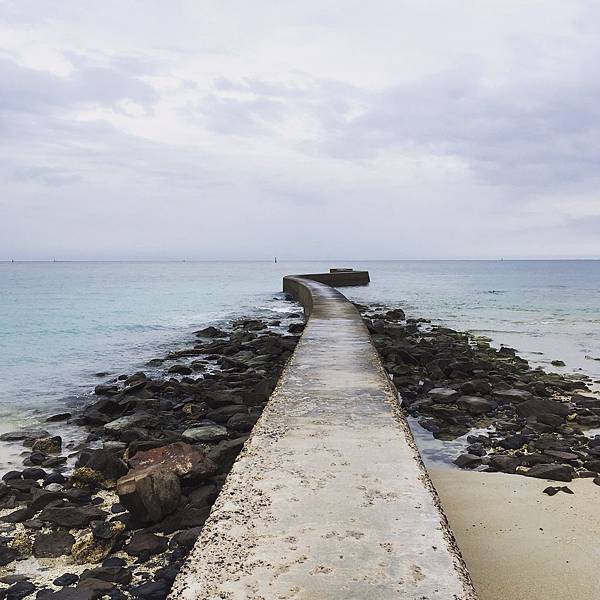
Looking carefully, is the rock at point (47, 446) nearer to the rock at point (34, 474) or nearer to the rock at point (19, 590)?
the rock at point (34, 474)

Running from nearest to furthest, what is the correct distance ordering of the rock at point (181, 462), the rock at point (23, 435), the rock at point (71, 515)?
→ the rock at point (71, 515)
the rock at point (181, 462)
the rock at point (23, 435)

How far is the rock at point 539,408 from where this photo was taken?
6332 mm

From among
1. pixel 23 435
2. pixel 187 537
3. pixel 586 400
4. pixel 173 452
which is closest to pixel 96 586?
pixel 187 537

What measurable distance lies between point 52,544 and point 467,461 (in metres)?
3.18

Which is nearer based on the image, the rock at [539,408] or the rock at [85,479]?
the rock at [85,479]

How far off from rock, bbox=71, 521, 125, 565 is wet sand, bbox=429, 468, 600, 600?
6.53 feet

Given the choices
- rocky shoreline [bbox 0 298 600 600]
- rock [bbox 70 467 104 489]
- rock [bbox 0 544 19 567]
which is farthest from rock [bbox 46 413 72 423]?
rock [bbox 0 544 19 567]

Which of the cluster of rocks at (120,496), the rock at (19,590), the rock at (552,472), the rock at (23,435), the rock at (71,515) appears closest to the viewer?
the rock at (19,590)

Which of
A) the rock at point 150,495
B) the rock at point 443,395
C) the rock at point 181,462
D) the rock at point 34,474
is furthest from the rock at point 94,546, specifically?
the rock at point 443,395

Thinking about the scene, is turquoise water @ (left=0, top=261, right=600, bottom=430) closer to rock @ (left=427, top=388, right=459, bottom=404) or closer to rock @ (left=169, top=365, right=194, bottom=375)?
rock @ (left=169, top=365, right=194, bottom=375)

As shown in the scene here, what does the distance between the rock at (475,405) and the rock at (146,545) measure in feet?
14.1

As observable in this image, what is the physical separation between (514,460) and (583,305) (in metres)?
24.5

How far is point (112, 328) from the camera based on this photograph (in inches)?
722

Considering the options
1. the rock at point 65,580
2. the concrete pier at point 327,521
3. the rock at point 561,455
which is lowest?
the rock at point 65,580
